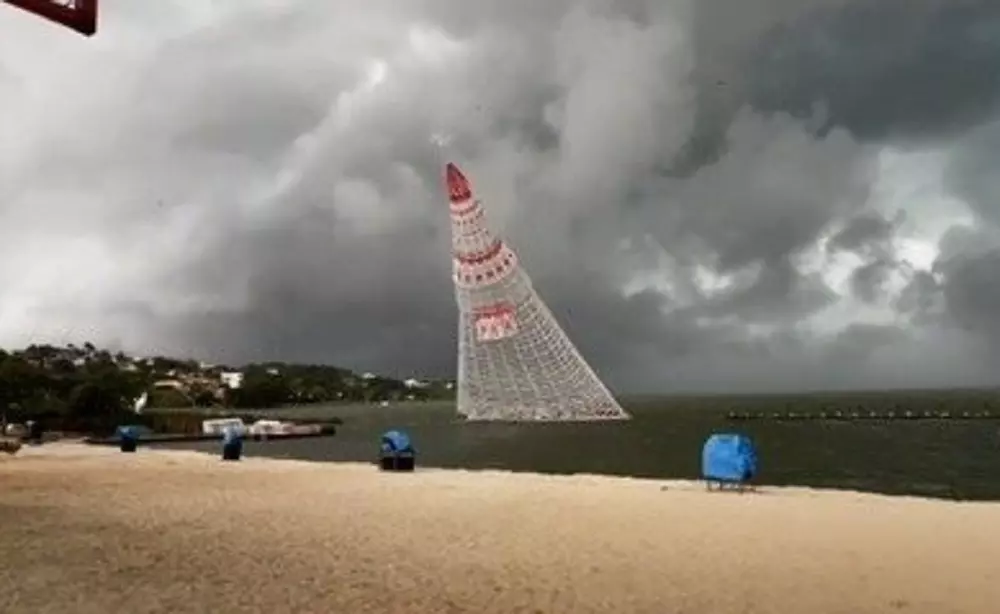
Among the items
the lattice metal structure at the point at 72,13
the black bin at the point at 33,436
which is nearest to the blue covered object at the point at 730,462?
the lattice metal structure at the point at 72,13

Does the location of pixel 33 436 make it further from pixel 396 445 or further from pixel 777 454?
pixel 396 445

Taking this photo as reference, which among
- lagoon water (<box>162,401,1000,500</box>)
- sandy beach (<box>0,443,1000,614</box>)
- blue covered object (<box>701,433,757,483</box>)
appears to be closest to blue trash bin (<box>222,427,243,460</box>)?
lagoon water (<box>162,401,1000,500</box>)

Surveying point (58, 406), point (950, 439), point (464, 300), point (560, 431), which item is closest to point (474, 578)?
point (464, 300)

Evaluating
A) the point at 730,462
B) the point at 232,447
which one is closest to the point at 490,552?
the point at 730,462

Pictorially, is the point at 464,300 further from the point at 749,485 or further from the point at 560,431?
the point at 749,485

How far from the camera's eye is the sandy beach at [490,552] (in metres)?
11.9

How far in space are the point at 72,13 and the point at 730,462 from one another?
20.5m

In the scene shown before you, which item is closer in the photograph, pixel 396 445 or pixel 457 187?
pixel 396 445

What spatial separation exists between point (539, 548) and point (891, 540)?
6240mm

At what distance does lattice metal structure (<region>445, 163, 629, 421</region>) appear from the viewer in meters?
93.6

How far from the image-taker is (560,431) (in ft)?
401

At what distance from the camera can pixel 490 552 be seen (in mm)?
15945

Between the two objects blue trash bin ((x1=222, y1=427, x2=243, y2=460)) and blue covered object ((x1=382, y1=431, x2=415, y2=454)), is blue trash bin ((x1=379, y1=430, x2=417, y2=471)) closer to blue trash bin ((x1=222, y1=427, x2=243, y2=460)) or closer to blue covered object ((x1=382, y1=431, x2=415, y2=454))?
blue covered object ((x1=382, y1=431, x2=415, y2=454))

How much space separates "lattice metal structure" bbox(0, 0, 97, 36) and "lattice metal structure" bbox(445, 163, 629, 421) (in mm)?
66396
